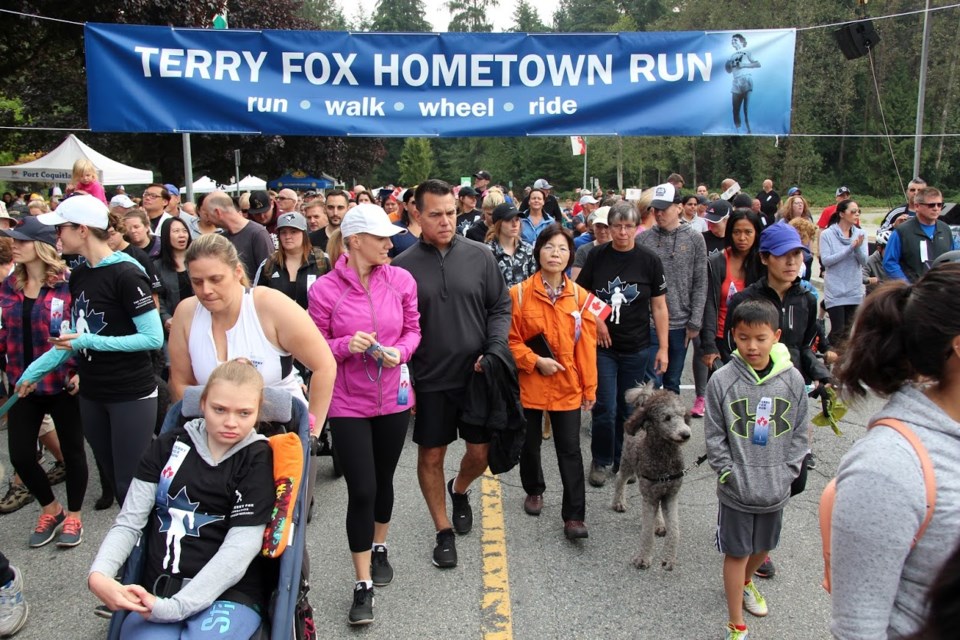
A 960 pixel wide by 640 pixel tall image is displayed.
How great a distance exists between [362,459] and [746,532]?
1.93m

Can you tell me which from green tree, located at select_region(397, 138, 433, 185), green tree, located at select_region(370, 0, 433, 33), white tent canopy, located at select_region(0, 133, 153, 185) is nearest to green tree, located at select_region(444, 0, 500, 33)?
green tree, located at select_region(370, 0, 433, 33)

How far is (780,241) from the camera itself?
4277 mm

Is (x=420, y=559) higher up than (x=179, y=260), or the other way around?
(x=179, y=260)

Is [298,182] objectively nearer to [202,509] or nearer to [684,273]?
[684,273]

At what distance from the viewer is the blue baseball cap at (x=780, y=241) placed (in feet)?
13.9

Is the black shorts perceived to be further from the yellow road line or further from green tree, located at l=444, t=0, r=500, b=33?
green tree, located at l=444, t=0, r=500, b=33

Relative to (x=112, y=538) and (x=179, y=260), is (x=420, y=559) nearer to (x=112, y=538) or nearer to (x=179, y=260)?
(x=112, y=538)

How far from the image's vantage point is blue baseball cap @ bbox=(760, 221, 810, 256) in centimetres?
423

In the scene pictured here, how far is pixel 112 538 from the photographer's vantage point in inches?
103

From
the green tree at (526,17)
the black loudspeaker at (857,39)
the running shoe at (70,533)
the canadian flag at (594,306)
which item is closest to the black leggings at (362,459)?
the canadian flag at (594,306)

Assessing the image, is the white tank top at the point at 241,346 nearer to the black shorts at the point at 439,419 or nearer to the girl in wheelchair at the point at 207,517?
the girl in wheelchair at the point at 207,517

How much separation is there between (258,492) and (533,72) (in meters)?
3.87

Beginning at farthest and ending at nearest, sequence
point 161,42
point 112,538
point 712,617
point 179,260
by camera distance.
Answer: point 179,260 < point 161,42 < point 712,617 < point 112,538

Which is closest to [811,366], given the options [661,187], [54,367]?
[661,187]
